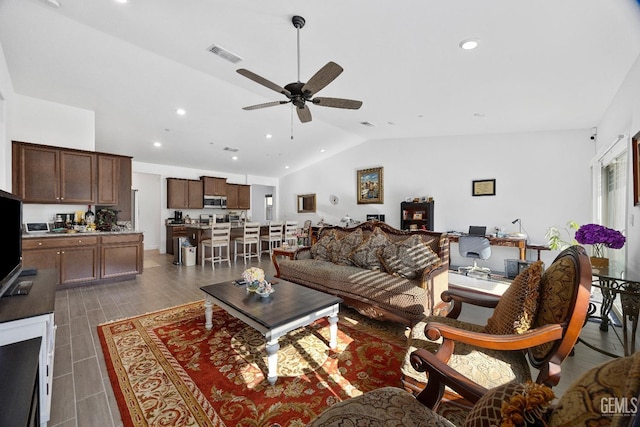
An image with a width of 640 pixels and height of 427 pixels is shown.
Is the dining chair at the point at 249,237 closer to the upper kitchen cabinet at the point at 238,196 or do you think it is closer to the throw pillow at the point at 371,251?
the upper kitchen cabinet at the point at 238,196

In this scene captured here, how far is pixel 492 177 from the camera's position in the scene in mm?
5535

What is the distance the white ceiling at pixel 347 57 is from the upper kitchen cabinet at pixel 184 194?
2.46 metres

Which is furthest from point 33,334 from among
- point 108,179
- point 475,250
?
point 475,250

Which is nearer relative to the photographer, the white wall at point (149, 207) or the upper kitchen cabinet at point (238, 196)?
the white wall at point (149, 207)

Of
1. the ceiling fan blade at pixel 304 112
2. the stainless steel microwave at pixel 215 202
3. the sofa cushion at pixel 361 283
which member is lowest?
the sofa cushion at pixel 361 283

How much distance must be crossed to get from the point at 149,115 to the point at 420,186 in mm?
6201

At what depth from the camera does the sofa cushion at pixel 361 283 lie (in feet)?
8.61

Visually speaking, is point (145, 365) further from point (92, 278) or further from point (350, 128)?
point (350, 128)

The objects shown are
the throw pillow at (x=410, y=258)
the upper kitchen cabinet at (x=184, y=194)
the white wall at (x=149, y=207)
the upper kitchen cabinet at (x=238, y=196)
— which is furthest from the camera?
the upper kitchen cabinet at (x=238, y=196)

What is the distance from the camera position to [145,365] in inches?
83.7

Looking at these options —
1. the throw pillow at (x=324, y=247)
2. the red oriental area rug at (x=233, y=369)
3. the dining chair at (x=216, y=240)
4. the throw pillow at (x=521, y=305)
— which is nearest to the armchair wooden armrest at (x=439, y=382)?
the throw pillow at (x=521, y=305)

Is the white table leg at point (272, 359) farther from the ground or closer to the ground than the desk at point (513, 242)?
closer to the ground

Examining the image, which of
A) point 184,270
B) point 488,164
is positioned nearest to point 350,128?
point 488,164

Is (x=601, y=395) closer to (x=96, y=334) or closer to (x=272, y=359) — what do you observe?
(x=272, y=359)
